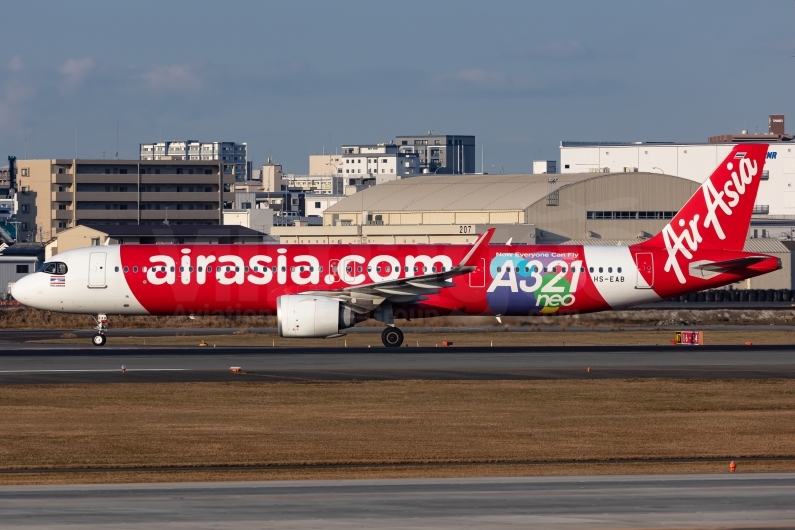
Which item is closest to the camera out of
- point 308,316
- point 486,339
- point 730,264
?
point 308,316

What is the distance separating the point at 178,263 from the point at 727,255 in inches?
878

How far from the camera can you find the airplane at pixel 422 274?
48.8 meters

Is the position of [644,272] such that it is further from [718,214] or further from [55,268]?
[55,268]

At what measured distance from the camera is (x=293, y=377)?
37656 mm

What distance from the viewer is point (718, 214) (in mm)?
50219

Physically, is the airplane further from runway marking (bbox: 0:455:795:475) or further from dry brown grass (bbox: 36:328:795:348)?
runway marking (bbox: 0:455:795:475)

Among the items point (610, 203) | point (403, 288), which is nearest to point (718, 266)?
point (403, 288)

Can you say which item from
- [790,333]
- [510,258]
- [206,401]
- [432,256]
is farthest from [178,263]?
[790,333]

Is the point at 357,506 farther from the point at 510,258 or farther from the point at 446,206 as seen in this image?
the point at 446,206

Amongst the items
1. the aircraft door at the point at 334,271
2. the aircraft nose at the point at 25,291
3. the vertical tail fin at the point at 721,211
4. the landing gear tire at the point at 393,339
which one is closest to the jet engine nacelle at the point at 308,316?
the aircraft door at the point at 334,271

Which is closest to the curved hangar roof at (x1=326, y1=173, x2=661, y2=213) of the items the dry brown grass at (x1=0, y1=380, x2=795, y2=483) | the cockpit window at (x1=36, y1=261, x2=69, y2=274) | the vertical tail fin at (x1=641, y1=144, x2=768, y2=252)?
the vertical tail fin at (x1=641, y1=144, x2=768, y2=252)

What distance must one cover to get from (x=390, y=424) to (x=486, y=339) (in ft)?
88.5

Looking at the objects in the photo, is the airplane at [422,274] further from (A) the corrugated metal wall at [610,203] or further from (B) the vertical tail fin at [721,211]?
(A) the corrugated metal wall at [610,203]

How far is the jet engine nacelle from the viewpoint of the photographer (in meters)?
46.2
